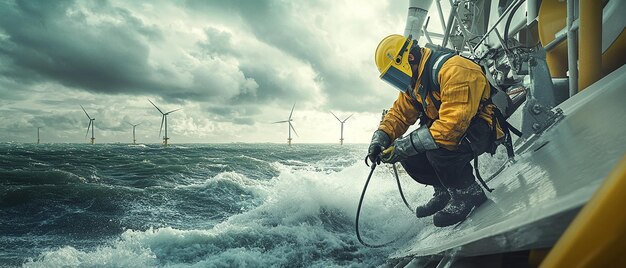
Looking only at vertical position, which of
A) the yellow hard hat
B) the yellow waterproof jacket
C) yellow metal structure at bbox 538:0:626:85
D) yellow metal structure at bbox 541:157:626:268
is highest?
yellow metal structure at bbox 538:0:626:85

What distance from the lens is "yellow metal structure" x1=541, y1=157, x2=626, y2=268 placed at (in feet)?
2.13

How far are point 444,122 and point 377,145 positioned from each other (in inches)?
40.8

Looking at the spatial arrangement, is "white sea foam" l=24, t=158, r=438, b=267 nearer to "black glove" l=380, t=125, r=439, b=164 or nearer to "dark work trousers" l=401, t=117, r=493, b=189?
"dark work trousers" l=401, t=117, r=493, b=189

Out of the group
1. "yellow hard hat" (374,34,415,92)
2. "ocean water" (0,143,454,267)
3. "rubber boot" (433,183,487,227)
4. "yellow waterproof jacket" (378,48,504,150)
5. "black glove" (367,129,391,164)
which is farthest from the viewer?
"ocean water" (0,143,454,267)

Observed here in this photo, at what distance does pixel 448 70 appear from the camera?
103 inches

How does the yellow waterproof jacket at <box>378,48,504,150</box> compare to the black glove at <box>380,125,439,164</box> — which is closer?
the yellow waterproof jacket at <box>378,48,504,150</box>

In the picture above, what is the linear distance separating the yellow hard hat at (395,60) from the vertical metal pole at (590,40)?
179 centimetres

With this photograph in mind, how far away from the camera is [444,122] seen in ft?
8.36

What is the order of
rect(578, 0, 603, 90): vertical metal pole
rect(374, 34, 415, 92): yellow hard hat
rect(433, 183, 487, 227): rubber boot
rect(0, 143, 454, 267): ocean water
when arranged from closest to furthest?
rect(433, 183, 487, 227): rubber boot < rect(374, 34, 415, 92): yellow hard hat < rect(578, 0, 603, 90): vertical metal pole < rect(0, 143, 454, 267): ocean water

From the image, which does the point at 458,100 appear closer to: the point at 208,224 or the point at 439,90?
the point at 439,90

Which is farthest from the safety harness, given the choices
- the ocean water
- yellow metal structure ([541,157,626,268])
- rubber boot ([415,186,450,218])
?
yellow metal structure ([541,157,626,268])

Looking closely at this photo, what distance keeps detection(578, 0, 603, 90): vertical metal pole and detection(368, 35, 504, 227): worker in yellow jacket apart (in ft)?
4.99

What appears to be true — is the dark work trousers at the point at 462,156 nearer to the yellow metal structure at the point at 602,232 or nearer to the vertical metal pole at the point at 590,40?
the vertical metal pole at the point at 590,40

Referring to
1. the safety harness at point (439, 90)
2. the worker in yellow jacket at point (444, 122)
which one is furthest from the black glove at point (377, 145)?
the safety harness at point (439, 90)
